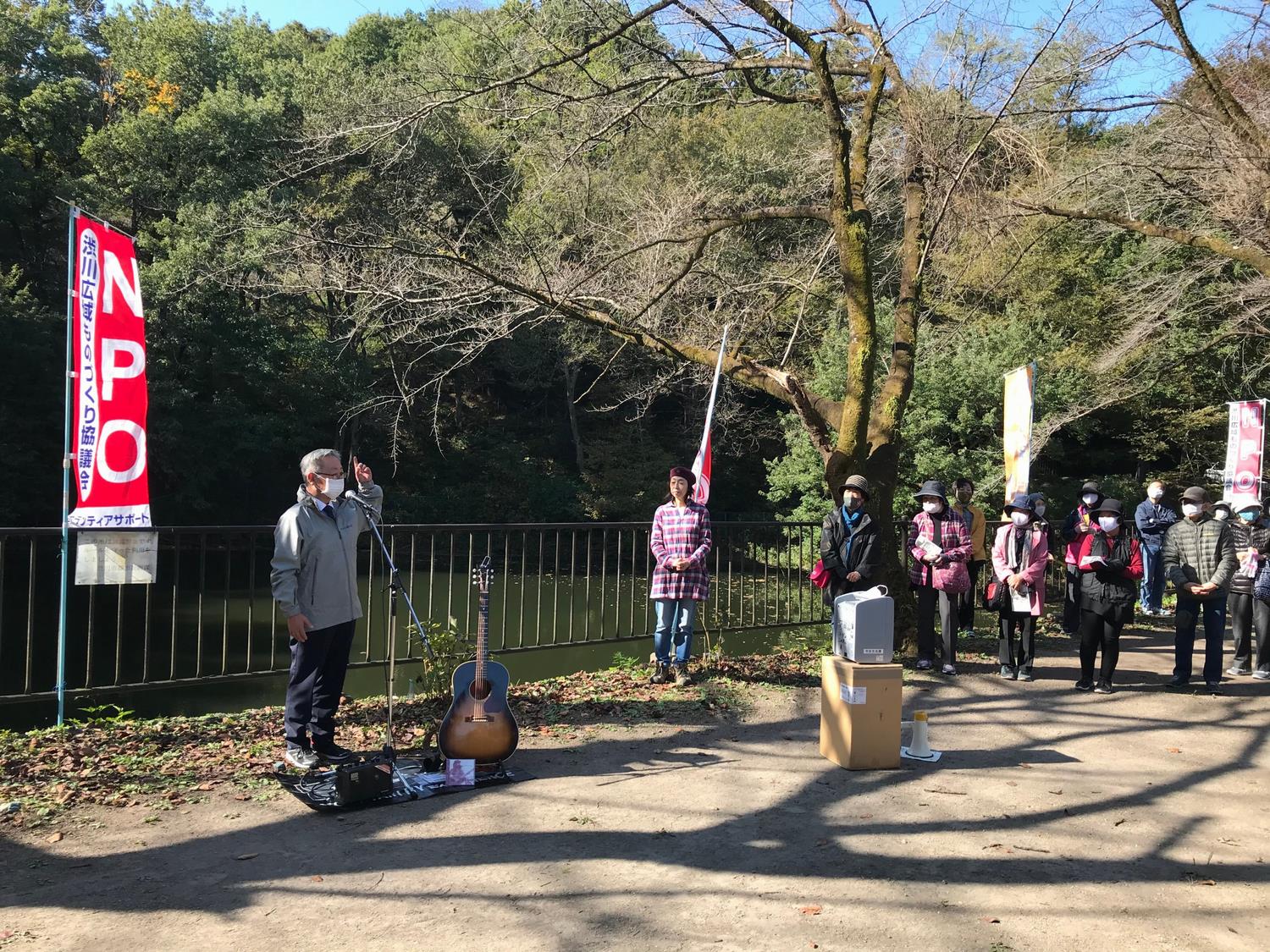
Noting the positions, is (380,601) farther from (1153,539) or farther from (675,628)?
(1153,539)

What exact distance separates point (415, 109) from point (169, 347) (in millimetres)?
20942

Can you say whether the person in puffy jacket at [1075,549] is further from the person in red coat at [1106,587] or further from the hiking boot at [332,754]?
the hiking boot at [332,754]

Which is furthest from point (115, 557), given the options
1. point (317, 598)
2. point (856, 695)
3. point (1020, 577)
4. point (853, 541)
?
point (1020, 577)

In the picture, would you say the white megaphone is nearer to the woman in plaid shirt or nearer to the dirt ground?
the dirt ground

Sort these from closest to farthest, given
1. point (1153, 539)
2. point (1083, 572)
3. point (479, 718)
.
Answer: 1. point (479, 718)
2. point (1083, 572)
3. point (1153, 539)

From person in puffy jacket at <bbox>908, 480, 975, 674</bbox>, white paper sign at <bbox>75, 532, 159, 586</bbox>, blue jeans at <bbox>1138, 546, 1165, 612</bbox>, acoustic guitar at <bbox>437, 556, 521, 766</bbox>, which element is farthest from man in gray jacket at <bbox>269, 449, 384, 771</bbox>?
blue jeans at <bbox>1138, 546, 1165, 612</bbox>

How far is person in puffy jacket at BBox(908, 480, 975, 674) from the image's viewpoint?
8539mm

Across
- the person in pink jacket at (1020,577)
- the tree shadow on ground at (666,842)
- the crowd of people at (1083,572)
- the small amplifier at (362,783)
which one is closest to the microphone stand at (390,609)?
the small amplifier at (362,783)

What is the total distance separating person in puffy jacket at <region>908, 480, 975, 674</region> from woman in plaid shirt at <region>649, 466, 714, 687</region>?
2.14 meters

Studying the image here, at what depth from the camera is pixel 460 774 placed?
17.5 feet

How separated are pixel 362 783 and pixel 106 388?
3174mm

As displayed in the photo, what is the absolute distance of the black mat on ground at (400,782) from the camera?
502cm

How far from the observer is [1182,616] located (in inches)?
332

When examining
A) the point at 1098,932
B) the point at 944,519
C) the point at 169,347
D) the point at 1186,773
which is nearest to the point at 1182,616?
the point at 944,519
